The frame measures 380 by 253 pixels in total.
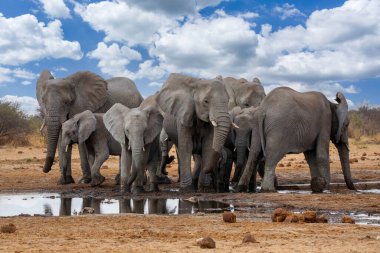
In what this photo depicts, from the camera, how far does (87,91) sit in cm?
1827

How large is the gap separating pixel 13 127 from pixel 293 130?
29.8 metres

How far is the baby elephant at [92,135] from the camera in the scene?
1573 centimetres

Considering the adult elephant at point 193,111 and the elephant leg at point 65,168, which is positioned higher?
the adult elephant at point 193,111

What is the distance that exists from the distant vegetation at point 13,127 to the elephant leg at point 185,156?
25.7 metres

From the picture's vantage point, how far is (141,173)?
1320 centimetres

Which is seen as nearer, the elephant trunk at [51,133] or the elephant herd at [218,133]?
the elephant herd at [218,133]

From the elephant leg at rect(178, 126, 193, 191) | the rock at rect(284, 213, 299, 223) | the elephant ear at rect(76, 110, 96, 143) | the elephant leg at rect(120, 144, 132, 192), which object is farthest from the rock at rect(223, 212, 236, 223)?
the elephant ear at rect(76, 110, 96, 143)

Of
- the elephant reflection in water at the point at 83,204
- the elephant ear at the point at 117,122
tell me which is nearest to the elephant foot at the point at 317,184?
the elephant ear at the point at 117,122

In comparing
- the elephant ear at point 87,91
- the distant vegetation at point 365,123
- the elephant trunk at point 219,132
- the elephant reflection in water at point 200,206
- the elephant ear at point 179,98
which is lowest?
the elephant reflection in water at point 200,206

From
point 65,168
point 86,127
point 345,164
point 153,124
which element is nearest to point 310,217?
point 153,124

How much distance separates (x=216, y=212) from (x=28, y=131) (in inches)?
1306

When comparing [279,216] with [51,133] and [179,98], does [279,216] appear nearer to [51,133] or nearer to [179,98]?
[179,98]

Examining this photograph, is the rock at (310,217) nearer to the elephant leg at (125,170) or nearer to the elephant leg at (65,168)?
the elephant leg at (125,170)

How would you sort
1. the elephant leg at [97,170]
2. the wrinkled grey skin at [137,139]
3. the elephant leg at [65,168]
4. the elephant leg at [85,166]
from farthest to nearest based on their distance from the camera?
the elephant leg at [65,168]
the elephant leg at [85,166]
the elephant leg at [97,170]
the wrinkled grey skin at [137,139]
